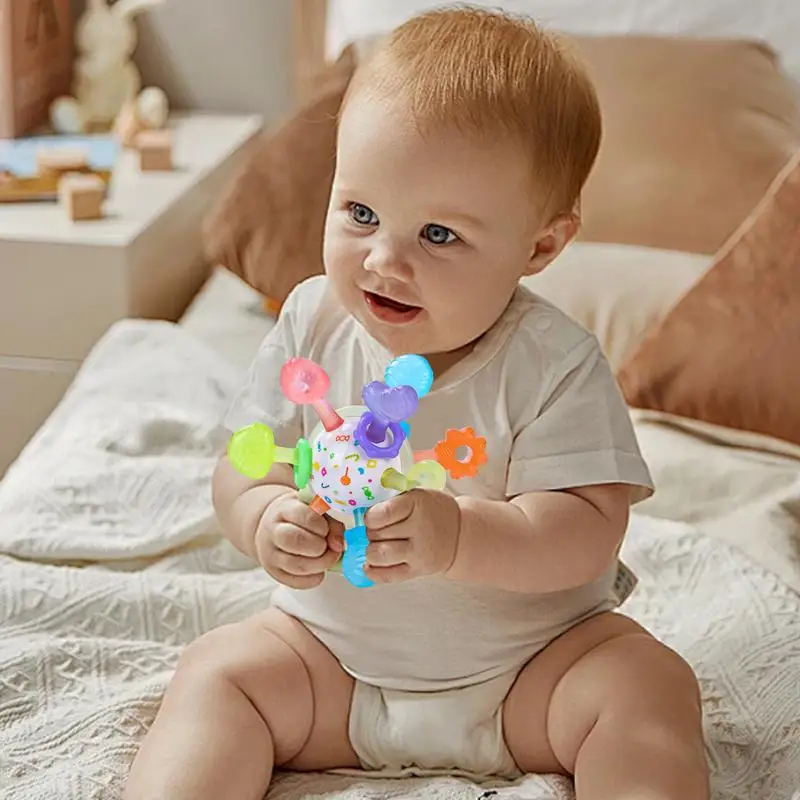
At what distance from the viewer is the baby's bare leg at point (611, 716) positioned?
1009 millimetres

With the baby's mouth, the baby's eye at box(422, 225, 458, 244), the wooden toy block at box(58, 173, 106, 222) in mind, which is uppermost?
the baby's eye at box(422, 225, 458, 244)

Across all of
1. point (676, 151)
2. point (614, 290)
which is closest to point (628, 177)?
point (676, 151)

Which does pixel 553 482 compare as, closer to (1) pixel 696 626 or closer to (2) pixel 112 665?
(1) pixel 696 626

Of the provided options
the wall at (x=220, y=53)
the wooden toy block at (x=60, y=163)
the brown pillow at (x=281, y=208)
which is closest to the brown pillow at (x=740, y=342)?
the brown pillow at (x=281, y=208)

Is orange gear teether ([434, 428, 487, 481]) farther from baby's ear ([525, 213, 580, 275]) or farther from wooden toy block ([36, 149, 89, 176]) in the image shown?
wooden toy block ([36, 149, 89, 176])

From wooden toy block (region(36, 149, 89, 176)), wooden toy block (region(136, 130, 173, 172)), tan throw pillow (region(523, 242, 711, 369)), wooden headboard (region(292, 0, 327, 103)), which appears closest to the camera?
tan throw pillow (region(523, 242, 711, 369))

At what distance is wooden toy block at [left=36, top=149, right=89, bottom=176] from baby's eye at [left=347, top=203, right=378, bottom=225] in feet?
3.76

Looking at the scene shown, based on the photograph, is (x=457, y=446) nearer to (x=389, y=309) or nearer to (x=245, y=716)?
(x=389, y=309)

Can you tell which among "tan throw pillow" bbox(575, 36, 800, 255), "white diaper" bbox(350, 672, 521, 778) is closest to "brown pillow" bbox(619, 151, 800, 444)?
"tan throw pillow" bbox(575, 36, 800, 255)

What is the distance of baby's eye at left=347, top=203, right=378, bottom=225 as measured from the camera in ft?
3.43

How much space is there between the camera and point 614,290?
5.79 ft

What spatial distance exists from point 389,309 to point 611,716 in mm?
338

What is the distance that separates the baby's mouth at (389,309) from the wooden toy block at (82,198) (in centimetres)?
104

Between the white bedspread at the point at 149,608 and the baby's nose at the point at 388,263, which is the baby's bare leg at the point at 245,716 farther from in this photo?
the baby's nose at the point at 388,263
